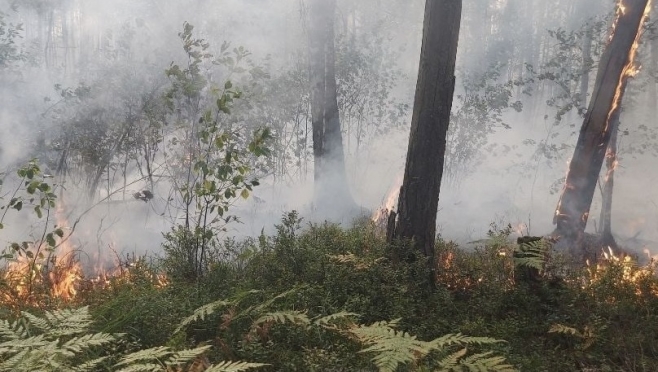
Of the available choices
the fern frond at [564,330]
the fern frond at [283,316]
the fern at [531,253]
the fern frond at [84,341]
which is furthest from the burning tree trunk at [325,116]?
the fern frond at [84,341]

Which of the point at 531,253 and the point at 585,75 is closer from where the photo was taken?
the point at 531,253

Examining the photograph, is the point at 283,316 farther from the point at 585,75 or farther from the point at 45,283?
the point at 585,75

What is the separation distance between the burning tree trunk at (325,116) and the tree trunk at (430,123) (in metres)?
5.36

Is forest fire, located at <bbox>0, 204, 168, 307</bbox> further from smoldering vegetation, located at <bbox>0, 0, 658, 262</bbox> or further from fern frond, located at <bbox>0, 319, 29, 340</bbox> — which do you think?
smoldering vegetation, located at <bbox>0, 0, 658, 262</bbox>

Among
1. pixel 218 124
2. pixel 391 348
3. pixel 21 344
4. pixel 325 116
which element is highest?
pixel 325 116

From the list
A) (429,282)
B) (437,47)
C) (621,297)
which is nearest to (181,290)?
(429,282)

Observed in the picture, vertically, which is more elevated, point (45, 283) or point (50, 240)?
point (50, 240)

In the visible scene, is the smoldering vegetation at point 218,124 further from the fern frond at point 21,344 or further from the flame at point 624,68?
the fern frond at point 21,344

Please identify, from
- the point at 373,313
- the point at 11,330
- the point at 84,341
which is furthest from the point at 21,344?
the point at 373,313

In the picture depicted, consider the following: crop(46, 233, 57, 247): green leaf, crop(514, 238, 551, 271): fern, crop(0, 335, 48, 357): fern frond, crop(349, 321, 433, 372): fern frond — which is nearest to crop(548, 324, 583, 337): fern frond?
crop(514, 238, 551, 271): fern

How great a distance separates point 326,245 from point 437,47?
239 centimetres

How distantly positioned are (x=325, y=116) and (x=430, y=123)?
5.74 meters

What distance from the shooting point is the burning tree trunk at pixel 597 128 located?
7.72 metres

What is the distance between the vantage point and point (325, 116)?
10469 millimetres
